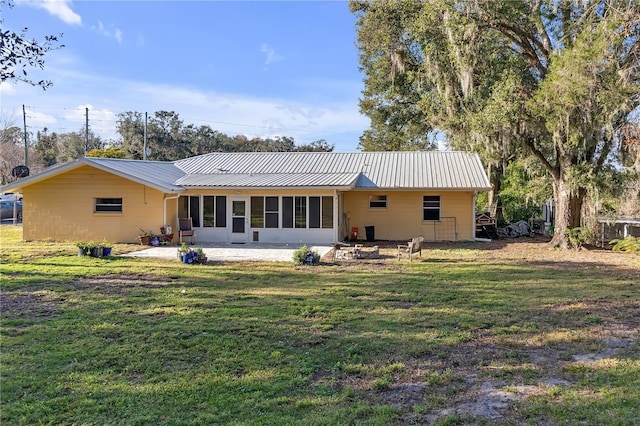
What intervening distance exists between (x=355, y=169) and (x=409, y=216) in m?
3.27

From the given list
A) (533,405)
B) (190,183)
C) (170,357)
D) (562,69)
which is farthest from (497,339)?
(190,183)

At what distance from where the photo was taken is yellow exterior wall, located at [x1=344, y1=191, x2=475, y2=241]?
17609mm

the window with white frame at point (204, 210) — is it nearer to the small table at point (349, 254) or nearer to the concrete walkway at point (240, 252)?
the concrete walkway at point (240, 252)

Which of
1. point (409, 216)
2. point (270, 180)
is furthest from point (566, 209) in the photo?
point (270, 180)

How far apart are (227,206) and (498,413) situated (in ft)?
47.4

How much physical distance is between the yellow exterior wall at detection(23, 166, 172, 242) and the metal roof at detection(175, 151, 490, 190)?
189 cm

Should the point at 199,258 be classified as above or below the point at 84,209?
below

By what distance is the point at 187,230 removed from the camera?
16.7 m

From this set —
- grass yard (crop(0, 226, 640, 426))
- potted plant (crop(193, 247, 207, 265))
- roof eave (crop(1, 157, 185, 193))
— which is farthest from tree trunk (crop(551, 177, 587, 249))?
roof eave (crop(1, 157, 185, 193))

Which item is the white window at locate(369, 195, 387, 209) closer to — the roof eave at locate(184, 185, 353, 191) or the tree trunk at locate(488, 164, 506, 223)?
the roof eave at locate(184, 185, 353, 191)

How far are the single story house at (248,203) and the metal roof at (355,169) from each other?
8 cm

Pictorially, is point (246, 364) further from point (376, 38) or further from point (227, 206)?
point (376, 38)

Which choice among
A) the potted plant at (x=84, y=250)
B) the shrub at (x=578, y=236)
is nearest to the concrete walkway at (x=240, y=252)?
the potted plant at (x=84, y=250)

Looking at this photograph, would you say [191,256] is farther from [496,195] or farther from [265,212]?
[496,195]
